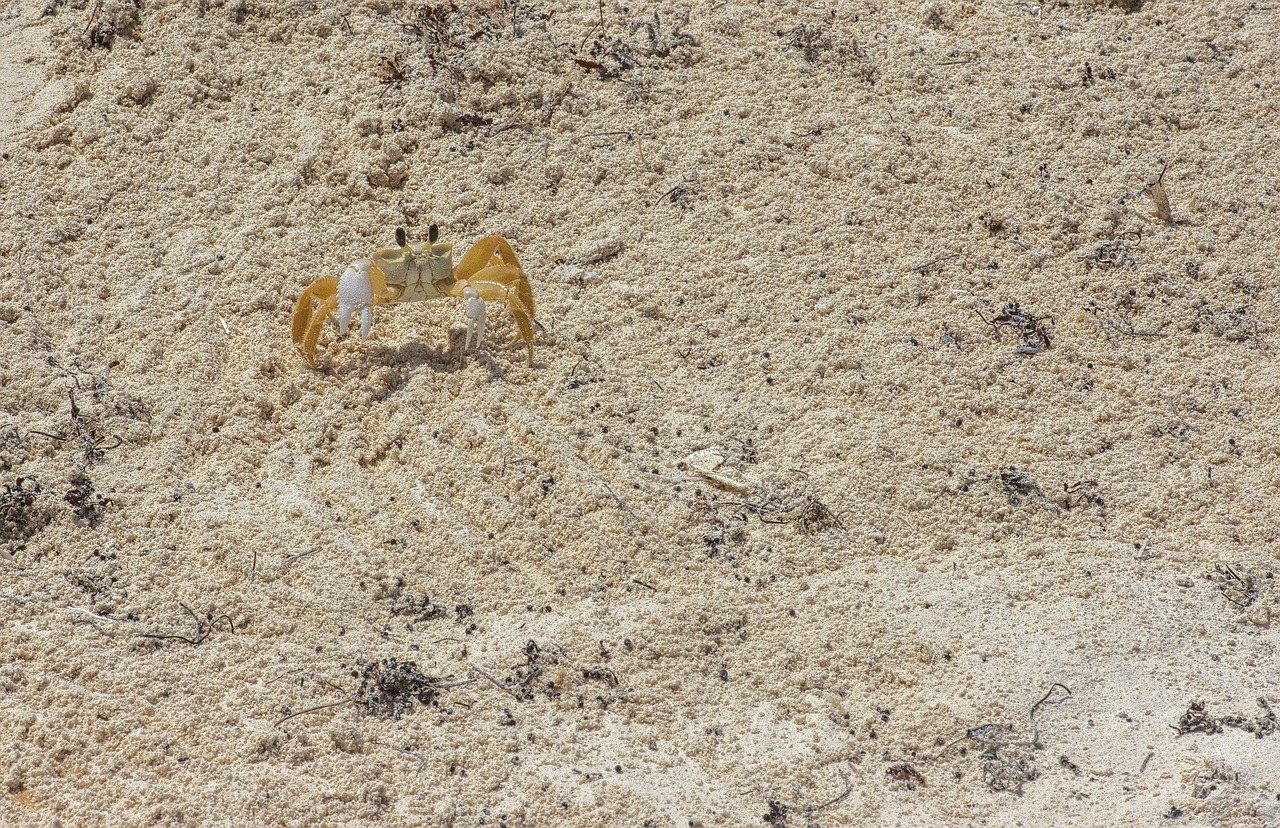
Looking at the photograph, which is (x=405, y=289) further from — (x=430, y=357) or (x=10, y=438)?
(x=10, y=438)

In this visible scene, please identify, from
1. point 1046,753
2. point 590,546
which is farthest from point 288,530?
point 1046,753

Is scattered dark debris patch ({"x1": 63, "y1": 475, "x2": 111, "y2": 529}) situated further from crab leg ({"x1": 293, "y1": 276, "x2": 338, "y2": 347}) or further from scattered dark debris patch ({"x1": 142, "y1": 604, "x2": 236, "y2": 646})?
crab leg ({"x1": 293, "y1": 276, "x2": 338, "y2": 347})

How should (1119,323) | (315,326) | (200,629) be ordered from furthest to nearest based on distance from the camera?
1. (1119,323)
2. (315,326)
3. (200,629)

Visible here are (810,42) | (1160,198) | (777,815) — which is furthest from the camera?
(810,42)

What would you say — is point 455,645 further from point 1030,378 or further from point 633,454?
point 1030,378

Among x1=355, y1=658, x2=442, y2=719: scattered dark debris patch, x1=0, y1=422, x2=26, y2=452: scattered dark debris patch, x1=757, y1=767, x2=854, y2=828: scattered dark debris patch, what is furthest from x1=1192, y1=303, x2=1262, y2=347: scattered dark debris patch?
x1=0, y1=422, x2=26, y2=452: scattered dark debris patch

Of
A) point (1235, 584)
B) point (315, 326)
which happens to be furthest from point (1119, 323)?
point (315, 326)

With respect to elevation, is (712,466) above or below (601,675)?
above

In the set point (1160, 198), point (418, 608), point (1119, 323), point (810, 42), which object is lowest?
point (418, 608)
